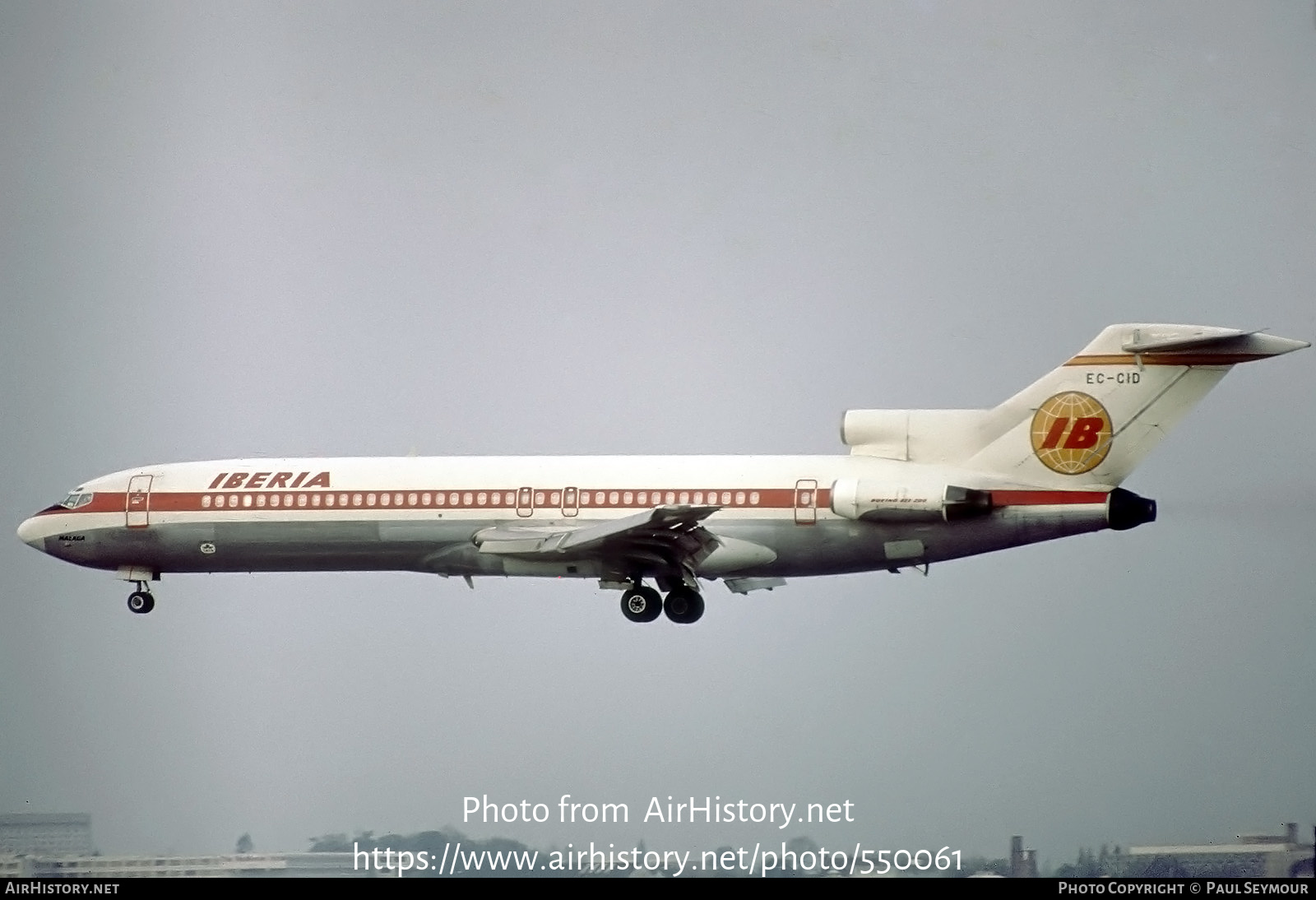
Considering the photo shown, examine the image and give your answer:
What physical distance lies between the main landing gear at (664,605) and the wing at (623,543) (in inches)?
13.7

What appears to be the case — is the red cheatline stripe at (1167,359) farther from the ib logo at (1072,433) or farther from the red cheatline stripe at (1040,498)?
the red cheatline stripe at (1040,498)

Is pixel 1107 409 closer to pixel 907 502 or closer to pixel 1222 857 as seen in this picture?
pixel 907 502

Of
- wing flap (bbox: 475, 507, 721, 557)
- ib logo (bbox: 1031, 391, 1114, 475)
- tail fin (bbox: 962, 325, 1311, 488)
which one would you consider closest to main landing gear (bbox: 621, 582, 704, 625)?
wing flap (bbox: 475, 507, 721, 557)

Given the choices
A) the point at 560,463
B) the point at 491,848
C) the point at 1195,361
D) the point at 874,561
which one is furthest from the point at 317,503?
the point at 1195,361

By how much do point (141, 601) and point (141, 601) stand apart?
3cm

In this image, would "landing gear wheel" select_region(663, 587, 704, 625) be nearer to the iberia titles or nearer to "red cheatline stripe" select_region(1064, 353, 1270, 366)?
the iberia titles

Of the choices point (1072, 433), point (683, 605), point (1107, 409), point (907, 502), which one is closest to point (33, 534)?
point (683, 605)

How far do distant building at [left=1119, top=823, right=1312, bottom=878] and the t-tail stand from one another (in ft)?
23.1

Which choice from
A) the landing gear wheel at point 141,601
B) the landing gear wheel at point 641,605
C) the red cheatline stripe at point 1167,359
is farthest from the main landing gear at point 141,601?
the red cheatline stripe at point 1167,359

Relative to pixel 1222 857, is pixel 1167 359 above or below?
above

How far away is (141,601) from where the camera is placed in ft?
164

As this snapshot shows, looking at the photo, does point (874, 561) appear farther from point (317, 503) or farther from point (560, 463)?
point (317, 503)

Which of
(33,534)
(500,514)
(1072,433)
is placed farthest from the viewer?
(33,534)
